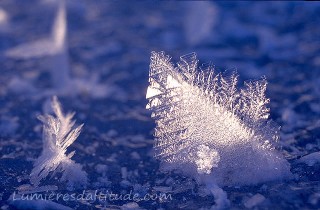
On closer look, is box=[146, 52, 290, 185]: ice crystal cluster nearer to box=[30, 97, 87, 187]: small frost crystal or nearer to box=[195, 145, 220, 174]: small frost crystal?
Answer: box=[195, 145, 220, 174]: small frost crystal

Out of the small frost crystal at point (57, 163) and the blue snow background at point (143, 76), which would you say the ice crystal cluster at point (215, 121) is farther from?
the small frost crystal at point (57, 163)

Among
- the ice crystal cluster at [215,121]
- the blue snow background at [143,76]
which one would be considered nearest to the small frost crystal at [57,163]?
the blue snow background at [143,76]

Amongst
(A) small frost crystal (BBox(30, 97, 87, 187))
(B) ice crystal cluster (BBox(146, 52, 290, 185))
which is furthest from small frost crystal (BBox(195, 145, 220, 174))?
(A) small frost crystal (BBox(30, 97, 87, 187))

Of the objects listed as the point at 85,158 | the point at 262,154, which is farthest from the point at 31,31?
the point at 262,154

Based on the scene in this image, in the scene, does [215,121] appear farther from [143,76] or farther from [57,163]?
[143,76]

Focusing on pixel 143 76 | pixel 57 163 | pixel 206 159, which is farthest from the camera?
pixel 143 76

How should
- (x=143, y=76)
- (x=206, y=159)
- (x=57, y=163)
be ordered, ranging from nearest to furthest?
(x=206, y=159) < (x=57, y=163) < (x=143, y=76)

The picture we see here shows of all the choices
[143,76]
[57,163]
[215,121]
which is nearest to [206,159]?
[215,121]
